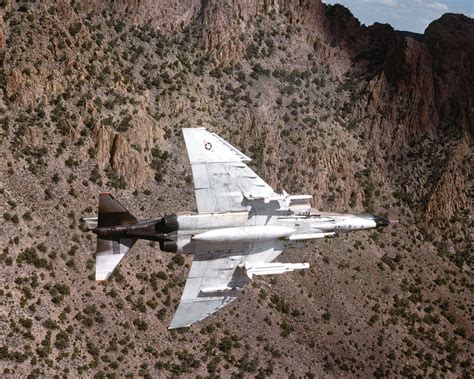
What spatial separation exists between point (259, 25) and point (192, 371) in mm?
57926

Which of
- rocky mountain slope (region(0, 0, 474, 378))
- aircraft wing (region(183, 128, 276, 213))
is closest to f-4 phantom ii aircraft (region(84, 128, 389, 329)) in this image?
aircraft wing (region(183, 128, 276, 213))

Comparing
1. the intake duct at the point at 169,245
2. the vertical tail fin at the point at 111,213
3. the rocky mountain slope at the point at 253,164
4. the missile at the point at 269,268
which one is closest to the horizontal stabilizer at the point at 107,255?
the vertical tail fin at the point at 111,213

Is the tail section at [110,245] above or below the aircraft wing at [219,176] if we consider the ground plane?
below

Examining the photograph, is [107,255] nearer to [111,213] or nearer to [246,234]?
[111,213]

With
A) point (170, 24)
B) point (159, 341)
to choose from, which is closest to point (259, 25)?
point (170, 24)

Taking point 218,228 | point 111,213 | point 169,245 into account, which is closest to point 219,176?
point 218,228

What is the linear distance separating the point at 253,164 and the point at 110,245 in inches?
2105

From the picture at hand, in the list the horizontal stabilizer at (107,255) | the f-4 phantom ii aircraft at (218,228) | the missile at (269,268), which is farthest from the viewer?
the missile at (269,268)

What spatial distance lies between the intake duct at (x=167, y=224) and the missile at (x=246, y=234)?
5.06ft

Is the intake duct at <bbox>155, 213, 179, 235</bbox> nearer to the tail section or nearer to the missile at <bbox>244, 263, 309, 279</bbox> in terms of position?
the tail section

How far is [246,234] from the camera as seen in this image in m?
47.0

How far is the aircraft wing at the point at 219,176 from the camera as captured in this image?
45.8 metres

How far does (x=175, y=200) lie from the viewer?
86750 mm

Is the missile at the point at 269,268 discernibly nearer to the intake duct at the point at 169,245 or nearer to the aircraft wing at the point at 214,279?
the aircraft wing at the point at 214,279
